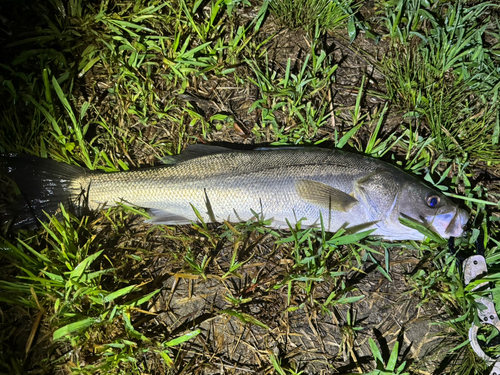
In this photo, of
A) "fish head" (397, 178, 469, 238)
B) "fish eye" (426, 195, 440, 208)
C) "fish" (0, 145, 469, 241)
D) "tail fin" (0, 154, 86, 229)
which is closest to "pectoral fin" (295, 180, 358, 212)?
"fish" (0, 145, 469, 241)

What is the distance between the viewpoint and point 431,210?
3.40 m

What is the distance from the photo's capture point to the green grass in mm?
3354

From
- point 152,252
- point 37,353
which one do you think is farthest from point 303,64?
point 37,353

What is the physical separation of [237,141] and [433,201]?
2.21 meters

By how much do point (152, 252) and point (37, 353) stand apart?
144cm

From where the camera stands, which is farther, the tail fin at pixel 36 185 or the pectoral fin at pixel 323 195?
the tail fin at pixel 36 185

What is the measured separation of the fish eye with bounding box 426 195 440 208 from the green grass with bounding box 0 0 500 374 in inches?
17.3

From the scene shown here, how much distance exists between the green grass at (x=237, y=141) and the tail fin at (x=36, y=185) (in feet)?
0.70

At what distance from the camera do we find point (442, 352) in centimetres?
351

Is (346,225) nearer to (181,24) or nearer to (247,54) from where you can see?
(247,54)

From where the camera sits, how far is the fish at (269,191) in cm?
334

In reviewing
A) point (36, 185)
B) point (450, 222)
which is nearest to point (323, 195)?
point (450, 222)

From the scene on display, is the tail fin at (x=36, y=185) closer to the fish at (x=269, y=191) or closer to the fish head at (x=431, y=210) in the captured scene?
the fish at (x=269, y=191)

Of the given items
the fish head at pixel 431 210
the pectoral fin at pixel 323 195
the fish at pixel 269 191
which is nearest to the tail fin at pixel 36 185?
the fish at pixel 269 191
